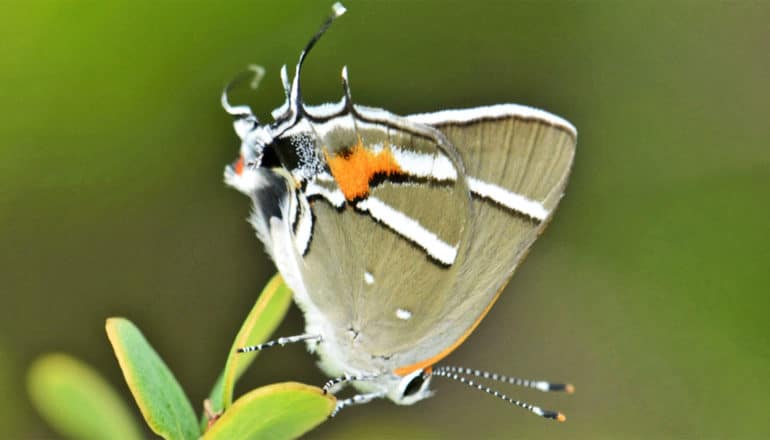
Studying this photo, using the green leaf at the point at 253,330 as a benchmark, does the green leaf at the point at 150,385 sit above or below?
below

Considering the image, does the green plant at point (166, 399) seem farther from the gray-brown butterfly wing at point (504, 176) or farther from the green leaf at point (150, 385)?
the gray-brown butterfly wing at point (504, 176)

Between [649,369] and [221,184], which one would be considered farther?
[649,369]

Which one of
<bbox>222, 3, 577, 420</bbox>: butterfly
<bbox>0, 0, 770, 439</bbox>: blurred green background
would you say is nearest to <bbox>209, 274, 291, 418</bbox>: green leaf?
<bbox>222, 3, 577, 420</bbox>: butterfly

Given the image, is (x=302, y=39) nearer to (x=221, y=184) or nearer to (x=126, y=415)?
(x=221, y=184)

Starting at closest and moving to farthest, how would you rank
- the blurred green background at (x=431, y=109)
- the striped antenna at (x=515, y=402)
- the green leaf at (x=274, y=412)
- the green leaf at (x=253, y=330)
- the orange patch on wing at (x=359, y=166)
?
the green leaf at (x=274, y=412) → the green leaf at (x=253, y=330) → the orange patch on wing at (x=359, y=166) → the striped antenna at (x=515, y=402) → the blurred green background at (x=431, y=109)

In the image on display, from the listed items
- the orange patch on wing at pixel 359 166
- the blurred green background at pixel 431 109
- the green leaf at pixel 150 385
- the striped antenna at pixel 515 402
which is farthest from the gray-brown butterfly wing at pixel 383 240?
the green leaf at pixel 150 385

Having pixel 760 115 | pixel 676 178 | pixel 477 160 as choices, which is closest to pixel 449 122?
pixel 477 160

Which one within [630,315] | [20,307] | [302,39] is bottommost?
[20,307]
